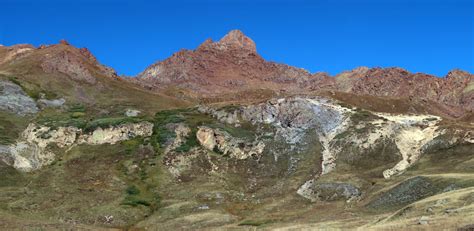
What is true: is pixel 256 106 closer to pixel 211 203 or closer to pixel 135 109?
pixel 135 109

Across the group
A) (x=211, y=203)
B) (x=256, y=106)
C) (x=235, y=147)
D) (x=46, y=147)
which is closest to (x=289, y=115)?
(x=256, y=106)

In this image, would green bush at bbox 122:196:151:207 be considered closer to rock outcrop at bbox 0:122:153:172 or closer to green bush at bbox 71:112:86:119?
rock outcrop at bbox 0:122:153:172

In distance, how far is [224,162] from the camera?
129 metres

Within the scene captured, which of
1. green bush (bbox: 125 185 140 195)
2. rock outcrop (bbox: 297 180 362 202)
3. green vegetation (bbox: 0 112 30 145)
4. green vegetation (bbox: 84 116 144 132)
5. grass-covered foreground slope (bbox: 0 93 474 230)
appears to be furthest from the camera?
green vegetation (bbox: 84 116 144 132)

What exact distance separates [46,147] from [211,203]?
5133 centimetres

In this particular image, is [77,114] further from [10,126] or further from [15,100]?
[10,126]

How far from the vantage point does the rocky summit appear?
87.8 meters

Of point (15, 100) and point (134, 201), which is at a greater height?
point (15, 100)

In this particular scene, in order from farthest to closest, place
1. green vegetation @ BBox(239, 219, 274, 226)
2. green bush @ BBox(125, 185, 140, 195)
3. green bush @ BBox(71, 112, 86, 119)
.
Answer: green bush @ BBox(71, 112, 86, 119), green bush @ BBox(125, 185, 140, 195), green vegetation @ BBox(239, 219, 274, 226)

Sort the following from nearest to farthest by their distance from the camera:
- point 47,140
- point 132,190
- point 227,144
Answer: point 132,190, point 47,140, point 227,144

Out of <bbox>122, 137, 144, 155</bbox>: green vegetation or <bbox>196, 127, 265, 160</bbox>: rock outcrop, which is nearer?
<bbox>122, 137, 144, 155</bbox>: green vegetation

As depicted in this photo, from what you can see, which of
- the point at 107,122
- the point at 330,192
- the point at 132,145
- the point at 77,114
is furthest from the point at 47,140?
the point at 330,192

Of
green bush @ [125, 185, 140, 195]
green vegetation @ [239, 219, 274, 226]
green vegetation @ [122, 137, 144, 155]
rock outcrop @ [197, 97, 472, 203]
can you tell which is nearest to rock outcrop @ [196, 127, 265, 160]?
rock outcrop @ [197, 97, 472, 203]

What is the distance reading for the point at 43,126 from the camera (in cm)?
13962
